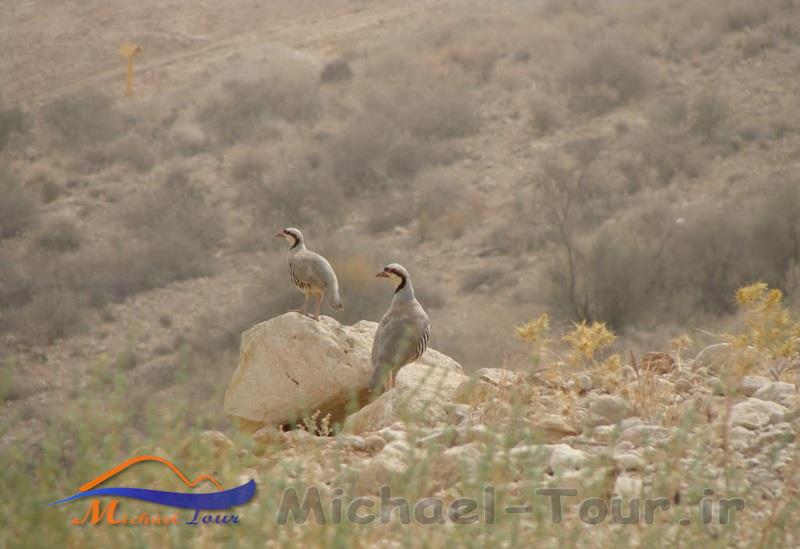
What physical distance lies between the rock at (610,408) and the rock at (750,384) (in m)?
0.66

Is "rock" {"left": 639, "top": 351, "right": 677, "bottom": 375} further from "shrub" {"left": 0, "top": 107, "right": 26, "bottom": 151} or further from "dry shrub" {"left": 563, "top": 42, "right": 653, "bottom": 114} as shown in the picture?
"shrub" {"left": 0, "top": 107, "right": 26, "bottom": 151}

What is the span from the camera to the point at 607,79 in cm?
2550

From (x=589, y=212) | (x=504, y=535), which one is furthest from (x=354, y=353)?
(x=589, y=212)

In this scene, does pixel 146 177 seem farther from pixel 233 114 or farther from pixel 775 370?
pixel 775 370

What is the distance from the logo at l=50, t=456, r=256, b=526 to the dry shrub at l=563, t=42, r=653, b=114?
871 inches

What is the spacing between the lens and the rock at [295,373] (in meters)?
7.21

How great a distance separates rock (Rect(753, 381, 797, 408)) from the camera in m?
5.46

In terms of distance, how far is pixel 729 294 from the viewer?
17.4 m

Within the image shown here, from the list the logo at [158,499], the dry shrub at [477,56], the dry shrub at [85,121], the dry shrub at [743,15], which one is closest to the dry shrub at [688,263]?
the dry shrub at [743,15]

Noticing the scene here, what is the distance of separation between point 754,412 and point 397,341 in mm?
2418

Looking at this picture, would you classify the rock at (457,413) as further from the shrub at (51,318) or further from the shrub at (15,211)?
the shrub at (15,211)

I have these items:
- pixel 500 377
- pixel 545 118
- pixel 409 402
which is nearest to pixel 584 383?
pixel 500 377

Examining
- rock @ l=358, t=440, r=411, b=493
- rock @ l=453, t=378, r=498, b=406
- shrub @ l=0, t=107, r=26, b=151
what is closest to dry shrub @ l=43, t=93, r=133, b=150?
shrub @ l=0, t=107, r=26, b=151

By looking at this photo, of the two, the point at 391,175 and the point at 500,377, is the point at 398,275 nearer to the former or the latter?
the point at 500,377
